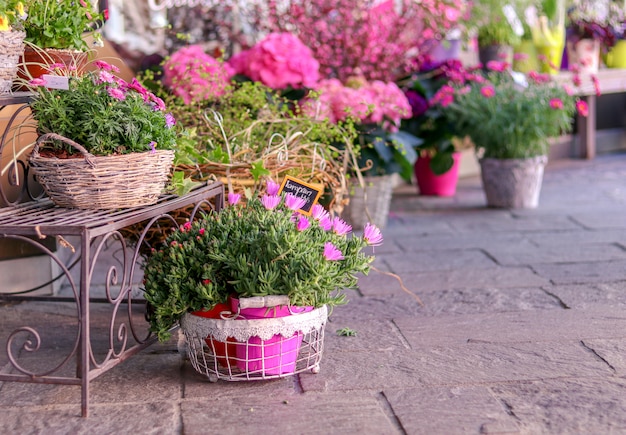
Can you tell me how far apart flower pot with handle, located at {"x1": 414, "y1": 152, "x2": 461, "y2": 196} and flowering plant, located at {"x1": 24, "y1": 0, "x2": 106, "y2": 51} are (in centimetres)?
305

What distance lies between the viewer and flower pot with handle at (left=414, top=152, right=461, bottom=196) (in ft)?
16.4

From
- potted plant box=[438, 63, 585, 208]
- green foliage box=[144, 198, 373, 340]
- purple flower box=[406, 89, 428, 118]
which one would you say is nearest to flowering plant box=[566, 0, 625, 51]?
potted plant box=[438, 63, 585, 208]

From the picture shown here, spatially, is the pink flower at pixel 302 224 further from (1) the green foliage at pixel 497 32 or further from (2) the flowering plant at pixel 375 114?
(1) the green foliage at pixel 497 32

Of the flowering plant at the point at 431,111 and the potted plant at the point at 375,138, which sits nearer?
the potted plant at the point at 375,138

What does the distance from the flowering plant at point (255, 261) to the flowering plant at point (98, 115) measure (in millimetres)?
290

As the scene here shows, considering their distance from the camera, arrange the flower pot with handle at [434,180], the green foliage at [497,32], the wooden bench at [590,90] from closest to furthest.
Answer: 1. the flower pot with handle at [434,180]
2. the green foliage at [497,32]
3. the wooden bench at [590,90]

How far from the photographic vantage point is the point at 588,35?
571cm

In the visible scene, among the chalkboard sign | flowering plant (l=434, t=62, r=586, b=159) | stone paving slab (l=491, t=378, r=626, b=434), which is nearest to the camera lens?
stone paving slab (l=491, t=378, r=626, b=434)

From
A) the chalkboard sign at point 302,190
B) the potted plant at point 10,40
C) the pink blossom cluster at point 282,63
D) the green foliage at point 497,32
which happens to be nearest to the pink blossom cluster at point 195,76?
the pink blossom cluster at point 282,63

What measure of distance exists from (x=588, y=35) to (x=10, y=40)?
4.67m

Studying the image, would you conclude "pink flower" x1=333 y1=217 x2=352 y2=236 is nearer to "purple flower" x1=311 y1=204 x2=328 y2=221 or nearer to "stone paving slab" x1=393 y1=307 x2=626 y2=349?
"purple flower" x1=311 y1=204 x2=328 y2=221

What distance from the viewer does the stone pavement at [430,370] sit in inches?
72.4

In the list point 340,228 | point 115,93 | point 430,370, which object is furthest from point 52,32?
point 430,370

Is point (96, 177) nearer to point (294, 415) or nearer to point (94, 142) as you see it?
point (94, 142)
